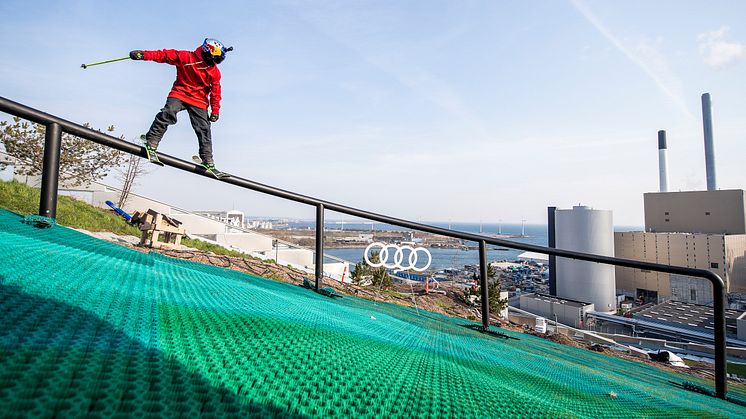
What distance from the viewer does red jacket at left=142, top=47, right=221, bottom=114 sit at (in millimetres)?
3174

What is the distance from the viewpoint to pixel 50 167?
1704 millimetres

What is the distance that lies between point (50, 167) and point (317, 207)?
57.4 inches

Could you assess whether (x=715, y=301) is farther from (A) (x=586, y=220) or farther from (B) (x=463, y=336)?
(A) (x=586, y=220)

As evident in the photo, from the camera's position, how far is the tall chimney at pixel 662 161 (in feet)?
178

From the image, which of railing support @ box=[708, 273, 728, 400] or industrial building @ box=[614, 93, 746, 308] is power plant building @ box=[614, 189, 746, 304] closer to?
industrial building @ box=[614, 93, 746, 308]

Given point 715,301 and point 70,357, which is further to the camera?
point 715,301

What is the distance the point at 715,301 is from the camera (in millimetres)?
2127

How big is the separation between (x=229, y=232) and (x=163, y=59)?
51.0ft

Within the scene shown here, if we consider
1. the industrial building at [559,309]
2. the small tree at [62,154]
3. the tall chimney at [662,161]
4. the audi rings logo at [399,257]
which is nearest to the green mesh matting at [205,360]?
the audi rings logo at [399,257]

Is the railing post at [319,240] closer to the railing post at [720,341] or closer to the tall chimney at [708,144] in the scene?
A: the railing post at [720,341]

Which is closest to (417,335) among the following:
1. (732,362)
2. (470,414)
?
(470,414)

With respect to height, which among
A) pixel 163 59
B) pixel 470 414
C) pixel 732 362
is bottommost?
pixel 732 362

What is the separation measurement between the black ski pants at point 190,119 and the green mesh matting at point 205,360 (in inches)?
49.2

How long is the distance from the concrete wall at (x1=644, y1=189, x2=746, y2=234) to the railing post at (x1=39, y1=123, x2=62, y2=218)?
46.5 metres
